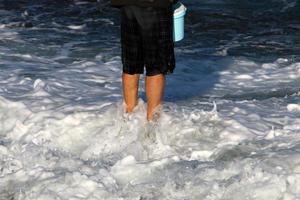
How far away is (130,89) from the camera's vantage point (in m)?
5.27

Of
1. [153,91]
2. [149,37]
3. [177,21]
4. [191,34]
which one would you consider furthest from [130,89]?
[191,34]

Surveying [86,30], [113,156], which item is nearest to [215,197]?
[113,156]

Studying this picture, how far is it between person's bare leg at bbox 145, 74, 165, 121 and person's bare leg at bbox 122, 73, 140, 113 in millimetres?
152

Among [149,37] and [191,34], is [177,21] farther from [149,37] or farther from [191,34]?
[191,34]

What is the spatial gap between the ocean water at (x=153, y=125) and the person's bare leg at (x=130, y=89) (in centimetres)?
7

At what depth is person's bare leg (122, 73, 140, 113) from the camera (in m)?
5.20

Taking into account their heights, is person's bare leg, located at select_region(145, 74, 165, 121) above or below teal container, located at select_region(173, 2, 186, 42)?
below

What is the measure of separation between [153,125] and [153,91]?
29 cm

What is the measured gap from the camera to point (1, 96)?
6.48m

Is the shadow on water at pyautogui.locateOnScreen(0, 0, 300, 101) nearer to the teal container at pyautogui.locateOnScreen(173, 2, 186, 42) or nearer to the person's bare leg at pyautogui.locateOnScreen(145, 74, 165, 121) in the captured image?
the person's bare leg at pyautogui.locateOnScreen(145, 74, 165, 121)

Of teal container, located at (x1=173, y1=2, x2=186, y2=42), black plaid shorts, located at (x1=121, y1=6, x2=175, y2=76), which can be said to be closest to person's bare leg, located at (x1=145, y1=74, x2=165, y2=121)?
black plaid shorts, located at (x1=121, y1=6, x2=175, y2=76)

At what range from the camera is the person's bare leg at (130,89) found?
5203 mm

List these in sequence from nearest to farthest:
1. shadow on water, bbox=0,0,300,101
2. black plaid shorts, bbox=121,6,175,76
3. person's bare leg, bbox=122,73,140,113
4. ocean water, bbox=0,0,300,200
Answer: ocean water, bbox=0,0,300,200, black plaid shorts, bbox=121,6,175,76, person's bare leg, bbox=122,73,140,113, shadow on water, bbox=0,0,300,101

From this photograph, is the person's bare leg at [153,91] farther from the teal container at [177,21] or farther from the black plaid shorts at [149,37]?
the teal container at [177,21]
